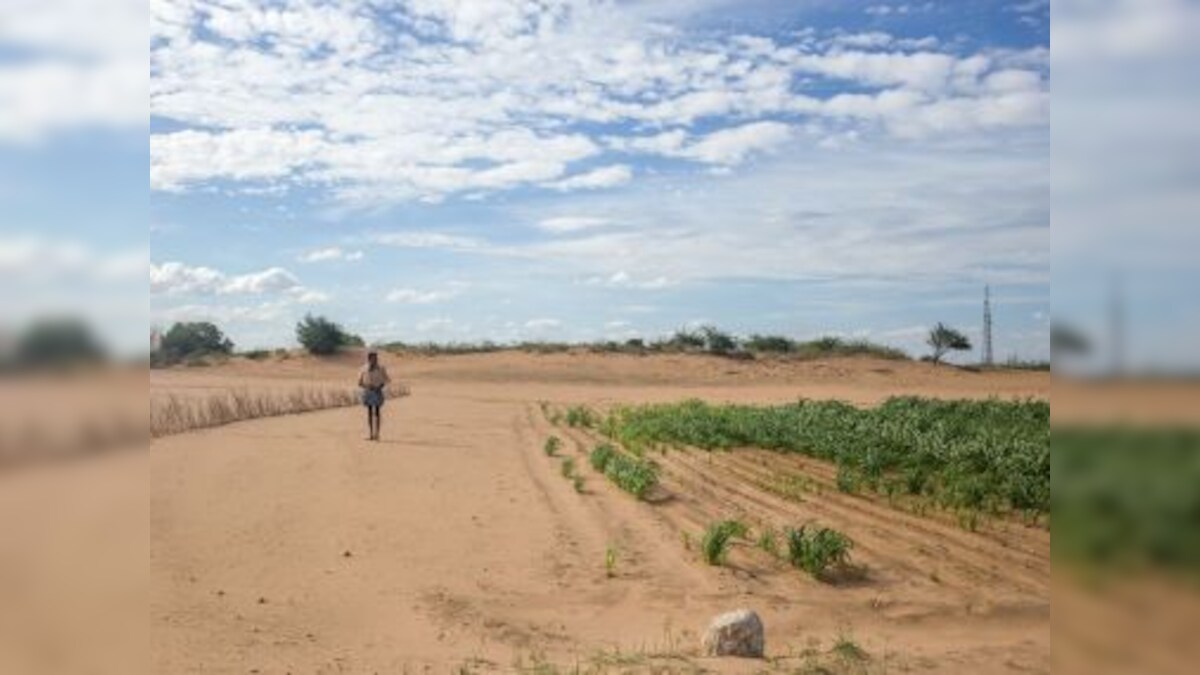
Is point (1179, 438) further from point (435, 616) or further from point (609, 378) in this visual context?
point (609, 378)

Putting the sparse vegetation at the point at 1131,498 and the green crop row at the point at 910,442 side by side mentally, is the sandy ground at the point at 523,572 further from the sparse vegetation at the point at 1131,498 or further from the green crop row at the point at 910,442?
the sparse vegetation at the point at 1131,498

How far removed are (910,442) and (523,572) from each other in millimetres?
9185

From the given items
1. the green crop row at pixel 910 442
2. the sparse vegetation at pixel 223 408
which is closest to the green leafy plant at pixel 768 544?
the green crop row at pixel 910 442

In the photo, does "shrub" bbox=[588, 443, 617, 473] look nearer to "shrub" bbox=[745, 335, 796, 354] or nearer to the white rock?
the white rock

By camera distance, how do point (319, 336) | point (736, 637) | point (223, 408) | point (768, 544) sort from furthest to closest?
point (319, 336), point (223, 408), point (768, 544), point (736, 637)

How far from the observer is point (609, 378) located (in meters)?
62.6

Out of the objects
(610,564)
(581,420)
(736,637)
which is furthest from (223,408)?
(736,637)

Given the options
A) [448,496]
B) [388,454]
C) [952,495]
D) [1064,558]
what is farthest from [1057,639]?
[388,454]

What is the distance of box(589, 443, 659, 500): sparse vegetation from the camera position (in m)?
15.4

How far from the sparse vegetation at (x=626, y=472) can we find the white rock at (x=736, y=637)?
7464 millimetres

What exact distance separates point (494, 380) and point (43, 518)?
6048 centimetres

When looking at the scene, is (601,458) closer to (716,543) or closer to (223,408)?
(716,543)

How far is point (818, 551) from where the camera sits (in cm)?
1059

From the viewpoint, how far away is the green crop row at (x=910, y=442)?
13750mm
